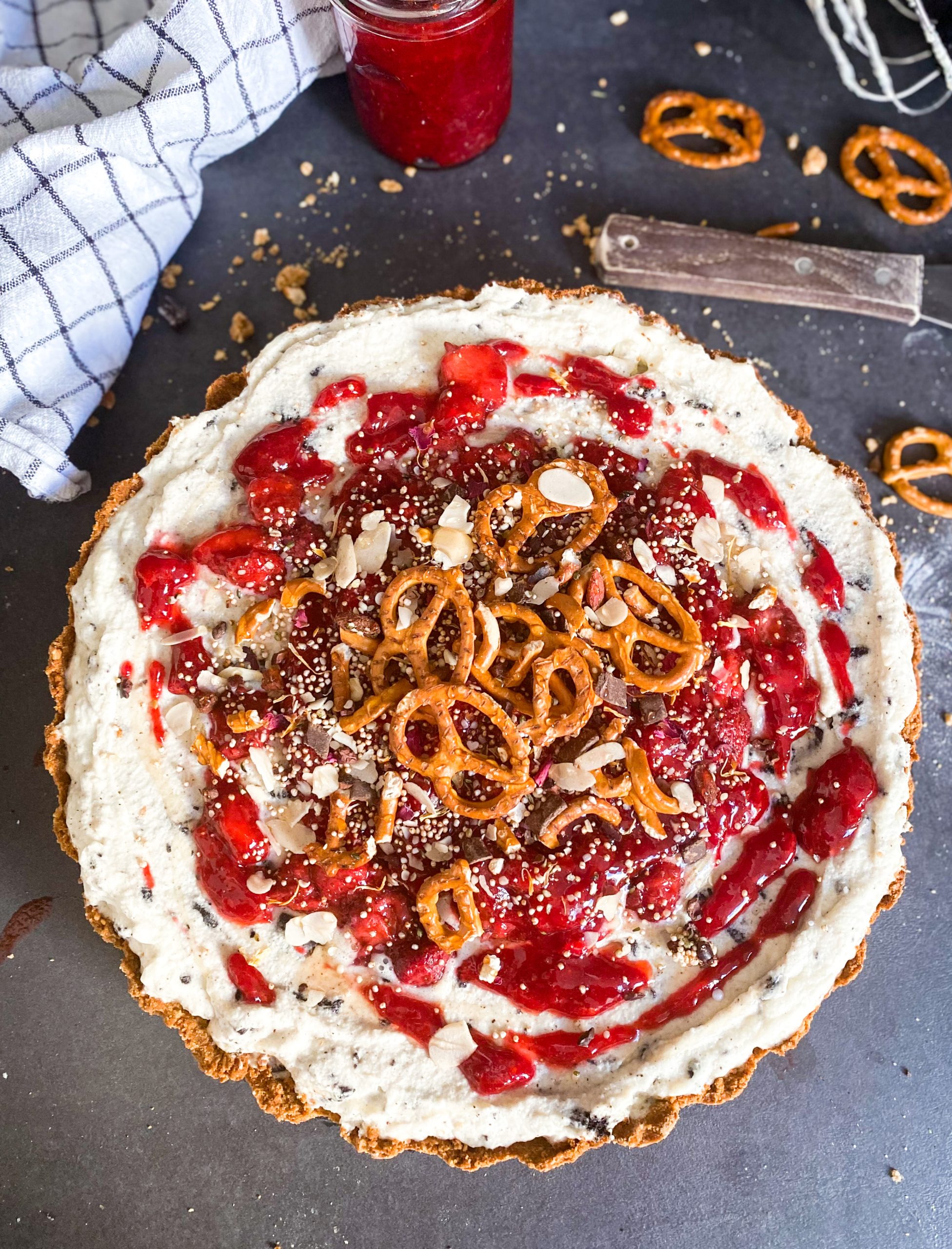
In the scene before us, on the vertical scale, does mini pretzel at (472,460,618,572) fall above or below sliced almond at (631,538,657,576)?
above

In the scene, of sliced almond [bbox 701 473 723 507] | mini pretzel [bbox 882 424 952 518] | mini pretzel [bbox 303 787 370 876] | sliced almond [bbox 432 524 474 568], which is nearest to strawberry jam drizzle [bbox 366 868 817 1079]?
mini pretzel [bbox 303 787 370 876]

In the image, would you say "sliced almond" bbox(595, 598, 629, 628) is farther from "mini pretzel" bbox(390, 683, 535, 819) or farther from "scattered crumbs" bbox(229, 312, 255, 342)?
"scattered crumbs" bbox(229, 312, 255, 342)

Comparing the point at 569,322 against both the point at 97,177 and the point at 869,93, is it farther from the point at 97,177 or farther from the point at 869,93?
the point at 869,93

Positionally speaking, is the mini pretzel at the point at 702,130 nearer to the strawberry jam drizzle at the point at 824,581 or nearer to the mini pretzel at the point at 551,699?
the strawberry jam drizzle at the point at 824,581

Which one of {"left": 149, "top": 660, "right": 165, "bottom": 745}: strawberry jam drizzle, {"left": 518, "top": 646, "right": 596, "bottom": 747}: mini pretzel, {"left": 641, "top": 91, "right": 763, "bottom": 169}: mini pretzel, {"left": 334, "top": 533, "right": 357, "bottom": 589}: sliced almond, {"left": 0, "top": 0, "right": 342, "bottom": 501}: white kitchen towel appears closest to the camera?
{"left": 518, "top": 646, "right": 596, "bottom": 747}: mini pretzel

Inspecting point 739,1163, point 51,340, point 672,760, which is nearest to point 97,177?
point 51,340

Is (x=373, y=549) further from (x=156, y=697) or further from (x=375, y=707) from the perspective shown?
(x=156, y=697)
